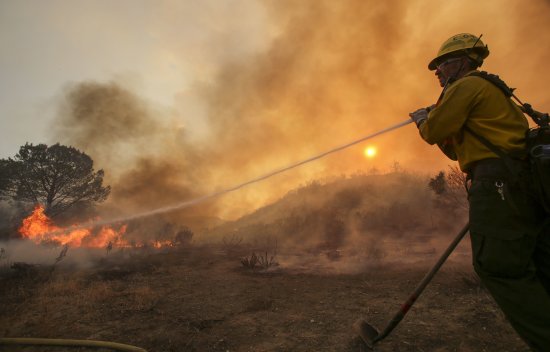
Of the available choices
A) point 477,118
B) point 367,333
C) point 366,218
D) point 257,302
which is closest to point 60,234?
point 257,302

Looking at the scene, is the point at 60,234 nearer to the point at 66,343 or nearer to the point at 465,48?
the point at 66,343

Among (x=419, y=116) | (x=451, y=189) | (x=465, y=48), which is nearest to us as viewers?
(x=465, y=48)

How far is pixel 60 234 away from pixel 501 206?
1854 cm

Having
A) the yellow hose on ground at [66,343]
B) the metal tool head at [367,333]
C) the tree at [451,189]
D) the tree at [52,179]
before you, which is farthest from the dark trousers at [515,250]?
the tree at [52,179]

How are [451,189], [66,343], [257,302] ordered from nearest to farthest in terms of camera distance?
[66,343], [257,302], [451,189]

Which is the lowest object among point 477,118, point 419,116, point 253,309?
point 253,309

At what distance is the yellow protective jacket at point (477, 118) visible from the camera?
219 centimetres

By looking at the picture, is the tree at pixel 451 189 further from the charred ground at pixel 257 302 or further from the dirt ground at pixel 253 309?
the dirt ground at pixel 253 309

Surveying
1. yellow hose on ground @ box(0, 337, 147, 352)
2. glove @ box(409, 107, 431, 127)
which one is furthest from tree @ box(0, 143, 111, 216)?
glove @ box(409, 107, 431, 127)

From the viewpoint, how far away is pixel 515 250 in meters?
1.92

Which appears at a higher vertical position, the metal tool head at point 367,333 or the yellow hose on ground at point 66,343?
the yellow hose on ground at point 66,343

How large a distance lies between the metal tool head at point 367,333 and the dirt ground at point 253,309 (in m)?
0.10

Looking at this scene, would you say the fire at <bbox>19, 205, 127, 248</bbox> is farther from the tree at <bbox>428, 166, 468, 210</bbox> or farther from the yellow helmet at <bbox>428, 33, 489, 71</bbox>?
the tree at <bbox>428, 166, 468, 210</bbox>

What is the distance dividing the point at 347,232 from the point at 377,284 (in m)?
8.99
